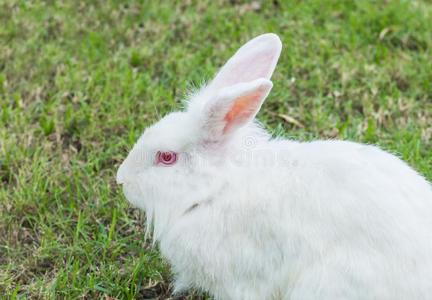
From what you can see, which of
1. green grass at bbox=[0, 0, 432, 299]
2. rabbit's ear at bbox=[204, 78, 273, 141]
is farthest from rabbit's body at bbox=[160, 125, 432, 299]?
green grass at bbox=[0, 0, 432, 299]

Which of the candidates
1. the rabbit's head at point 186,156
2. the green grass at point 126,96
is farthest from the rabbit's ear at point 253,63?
the green grass at point 126,96

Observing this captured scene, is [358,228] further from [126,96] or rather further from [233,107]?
[126,96]

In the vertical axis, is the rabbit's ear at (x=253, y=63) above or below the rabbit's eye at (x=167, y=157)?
above

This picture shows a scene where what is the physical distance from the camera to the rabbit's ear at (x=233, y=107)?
126 inches

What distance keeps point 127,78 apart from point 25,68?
0.73 m

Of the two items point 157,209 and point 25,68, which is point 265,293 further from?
point 25,68

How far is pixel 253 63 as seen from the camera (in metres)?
3.67

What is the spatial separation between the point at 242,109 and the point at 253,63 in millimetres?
395

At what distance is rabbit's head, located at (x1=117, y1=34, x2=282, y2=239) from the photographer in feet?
11.0

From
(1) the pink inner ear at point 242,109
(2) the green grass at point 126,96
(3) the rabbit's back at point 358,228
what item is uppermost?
(1) the pink inner ear at point 242,109

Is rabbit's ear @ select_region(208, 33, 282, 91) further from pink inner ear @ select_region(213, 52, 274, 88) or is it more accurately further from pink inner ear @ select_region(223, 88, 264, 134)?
pink inner ear @ select_region(223, 88, 264, 134)

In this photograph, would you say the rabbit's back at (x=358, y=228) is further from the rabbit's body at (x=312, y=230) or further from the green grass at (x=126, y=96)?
the green grass at (x=126, y=96)

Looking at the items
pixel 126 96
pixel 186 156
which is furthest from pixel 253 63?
pixel 126 96

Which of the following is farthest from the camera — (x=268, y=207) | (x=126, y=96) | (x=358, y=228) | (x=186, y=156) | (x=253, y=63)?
(x=126, y=96)
